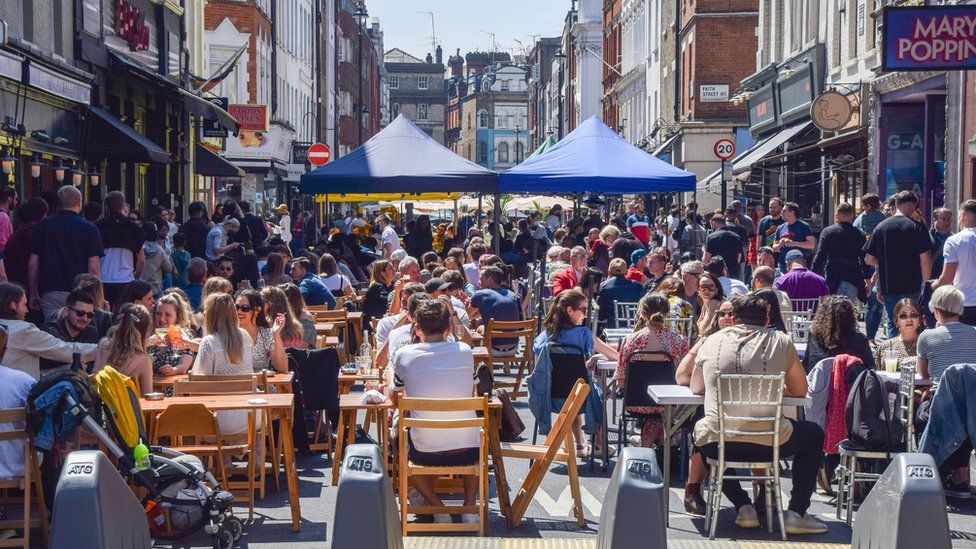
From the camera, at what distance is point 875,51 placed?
24531 millimetres

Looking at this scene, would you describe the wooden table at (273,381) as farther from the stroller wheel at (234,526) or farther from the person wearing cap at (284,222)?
the person wearing cap at (284,222)

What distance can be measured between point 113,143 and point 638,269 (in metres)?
8.23

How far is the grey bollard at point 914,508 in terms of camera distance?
5.89 m

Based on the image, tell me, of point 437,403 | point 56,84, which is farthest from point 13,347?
point 56,84

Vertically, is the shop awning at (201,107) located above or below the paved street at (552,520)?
above

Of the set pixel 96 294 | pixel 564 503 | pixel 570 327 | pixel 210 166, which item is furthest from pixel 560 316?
pixel 210 166

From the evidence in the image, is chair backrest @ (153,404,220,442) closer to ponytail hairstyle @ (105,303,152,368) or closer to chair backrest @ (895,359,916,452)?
ponytail hairstyle @ (105,303,152,368)

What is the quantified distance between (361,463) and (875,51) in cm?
2049

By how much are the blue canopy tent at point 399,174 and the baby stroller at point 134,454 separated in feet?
32.5

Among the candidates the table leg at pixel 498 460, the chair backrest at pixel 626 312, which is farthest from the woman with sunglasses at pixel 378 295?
the table leg at pixel 498 460

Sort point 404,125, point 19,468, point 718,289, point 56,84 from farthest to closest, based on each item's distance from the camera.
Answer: point 404,125 → point 56,84 → point 718,289 → point 19,468

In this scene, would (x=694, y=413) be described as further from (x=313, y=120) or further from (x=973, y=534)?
(x=313, y=120)

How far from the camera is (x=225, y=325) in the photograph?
1000 centimetres

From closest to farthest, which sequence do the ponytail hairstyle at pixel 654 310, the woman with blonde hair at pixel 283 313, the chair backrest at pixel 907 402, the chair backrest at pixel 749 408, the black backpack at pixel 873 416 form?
the chair backrest at pixel 749 408
the black backpack at pixel 873 416
the chair backrest at pixel 907 402
the ponytail hairstyle at pixel 654 310
the woman with blonde hair at pixel 283 313
